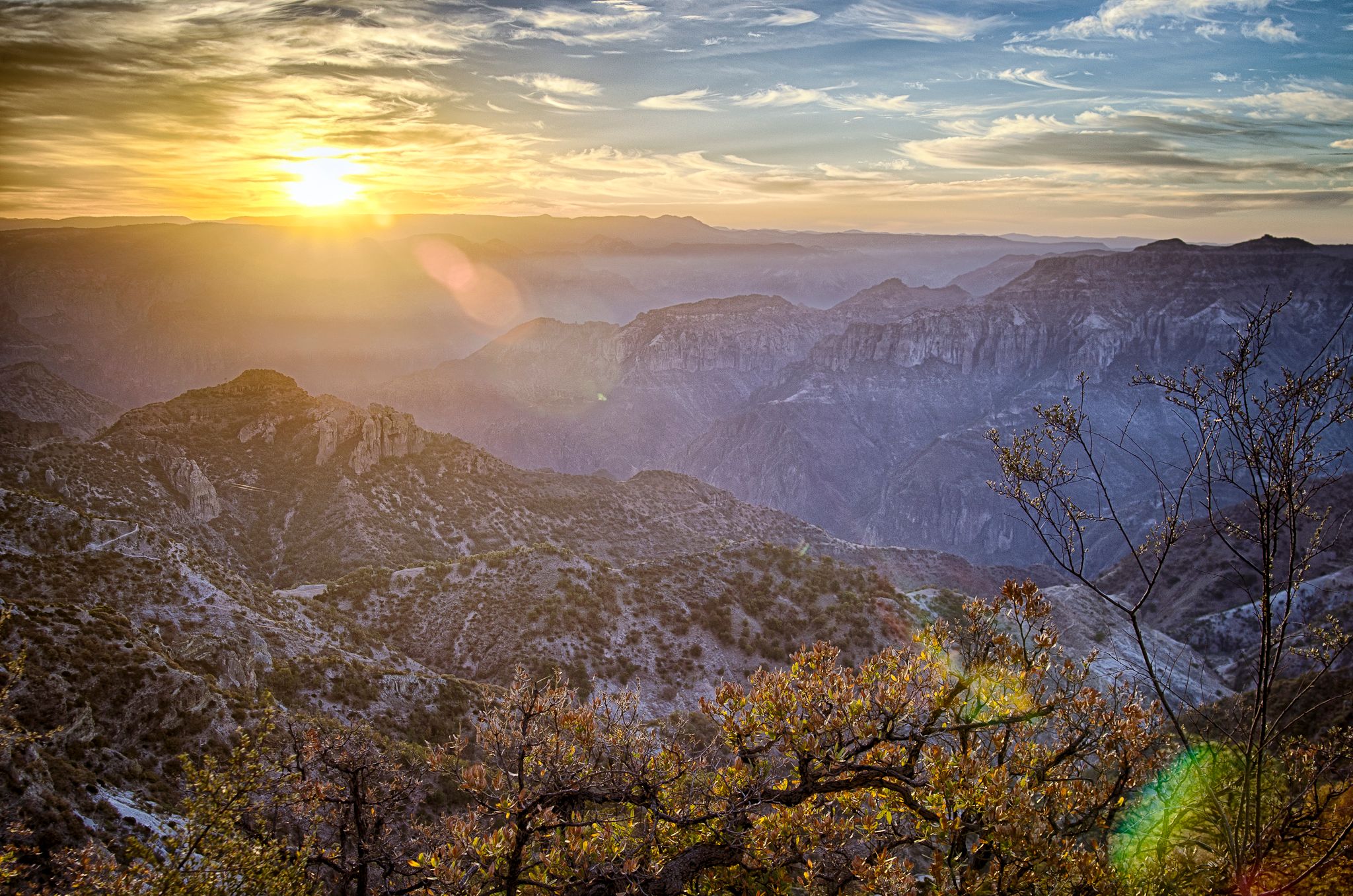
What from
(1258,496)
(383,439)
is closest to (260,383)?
(383,439)

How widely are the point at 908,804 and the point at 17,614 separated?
93.7 ft

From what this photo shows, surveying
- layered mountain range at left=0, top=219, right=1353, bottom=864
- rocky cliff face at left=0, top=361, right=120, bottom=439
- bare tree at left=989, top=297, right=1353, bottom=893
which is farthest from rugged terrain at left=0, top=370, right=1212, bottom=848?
rocky cliff face at left=0, top=361, right=120, bottom=439

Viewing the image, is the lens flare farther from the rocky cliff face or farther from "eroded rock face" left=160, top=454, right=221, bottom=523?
the rocky cliff face

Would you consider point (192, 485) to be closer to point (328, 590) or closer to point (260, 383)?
point (328, 590)

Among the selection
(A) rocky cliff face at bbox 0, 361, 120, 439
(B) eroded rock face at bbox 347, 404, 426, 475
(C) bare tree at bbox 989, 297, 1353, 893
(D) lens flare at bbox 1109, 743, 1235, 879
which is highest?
(C) bare tree at bbox 989, 297, 1353, 893

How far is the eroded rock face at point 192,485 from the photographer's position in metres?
63.8

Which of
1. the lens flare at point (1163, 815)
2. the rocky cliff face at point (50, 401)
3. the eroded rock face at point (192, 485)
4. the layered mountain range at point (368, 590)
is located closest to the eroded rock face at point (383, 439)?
the layered mountain range at point (368, 590)

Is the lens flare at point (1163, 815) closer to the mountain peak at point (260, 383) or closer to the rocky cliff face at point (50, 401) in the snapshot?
the mountain peak at point (260, 383)

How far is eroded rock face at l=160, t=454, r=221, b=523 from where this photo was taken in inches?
2511

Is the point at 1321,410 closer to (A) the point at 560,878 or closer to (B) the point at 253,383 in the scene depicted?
(A) the point at 560,878

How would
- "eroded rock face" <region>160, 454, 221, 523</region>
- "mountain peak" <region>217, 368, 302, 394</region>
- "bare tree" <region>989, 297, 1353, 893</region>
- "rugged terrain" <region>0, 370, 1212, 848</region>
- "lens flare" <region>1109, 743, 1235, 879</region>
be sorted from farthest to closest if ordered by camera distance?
"mountain peak" <region>217, 368, 302, 394</region>, "eroded rock face" <region>160, 454, 221, 523</region>, "rugged terrain" <region>0, 370, 1212, 848</region>, "lens flare" <region>1109, 743, 1235, 879</region>, "bare tree" <region>989, 297, 1353, 893</region>

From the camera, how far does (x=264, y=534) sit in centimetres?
6756

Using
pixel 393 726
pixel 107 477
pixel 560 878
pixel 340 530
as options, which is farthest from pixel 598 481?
pixel 560 878

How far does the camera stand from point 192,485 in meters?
64.5
